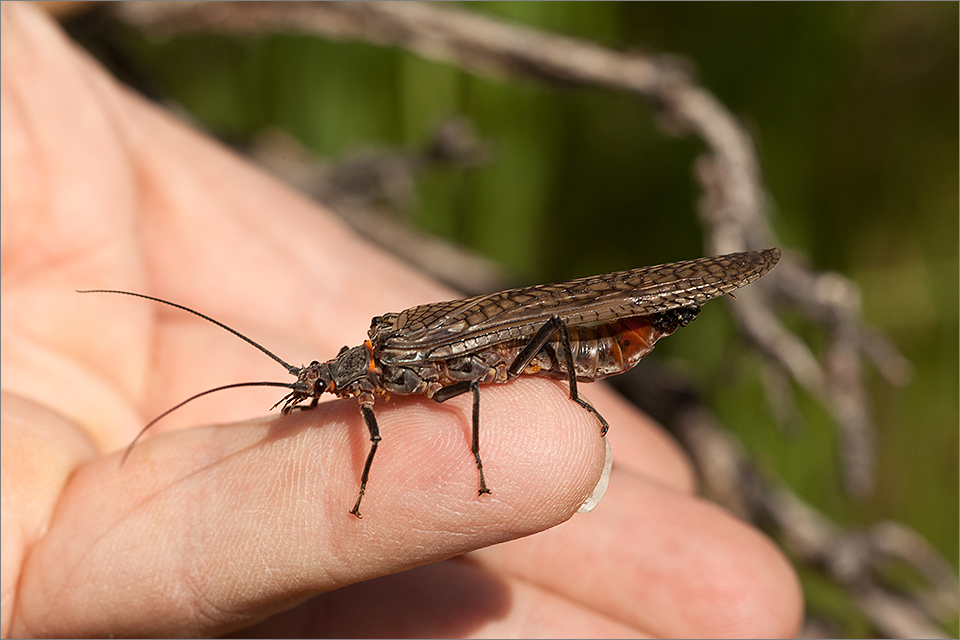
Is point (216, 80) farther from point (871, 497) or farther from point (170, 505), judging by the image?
point (871, 497)

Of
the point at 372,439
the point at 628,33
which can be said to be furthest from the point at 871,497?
the point at 372,439

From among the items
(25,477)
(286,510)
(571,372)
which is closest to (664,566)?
(571,372)

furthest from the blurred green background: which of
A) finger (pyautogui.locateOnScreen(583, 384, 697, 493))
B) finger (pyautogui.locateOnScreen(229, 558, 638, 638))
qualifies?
finger (pyautogui.locateOnScreen(229, 558, 638, 638))

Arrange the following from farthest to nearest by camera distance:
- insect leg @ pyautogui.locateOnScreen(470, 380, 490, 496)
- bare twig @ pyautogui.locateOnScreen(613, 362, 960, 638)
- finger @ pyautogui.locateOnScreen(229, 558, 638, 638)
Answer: bare twig @ pyautogui.locateOnScreen(613, 362, 960, 638)
finger @ pyautogui.locateOnScreen(229, 558, 638, 638)
insect leg @ pyautogui.locateOnScreen(470, 380, 490, 496)

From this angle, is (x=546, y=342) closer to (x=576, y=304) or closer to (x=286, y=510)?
(x=576, y=304)

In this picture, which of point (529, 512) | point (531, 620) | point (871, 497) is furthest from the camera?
point (871, 497)

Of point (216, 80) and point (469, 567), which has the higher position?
point (216, 80)

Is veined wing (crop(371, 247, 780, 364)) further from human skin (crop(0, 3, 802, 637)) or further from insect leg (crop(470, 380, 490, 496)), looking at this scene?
insect leg (crop(470, 380, 490, 496))
